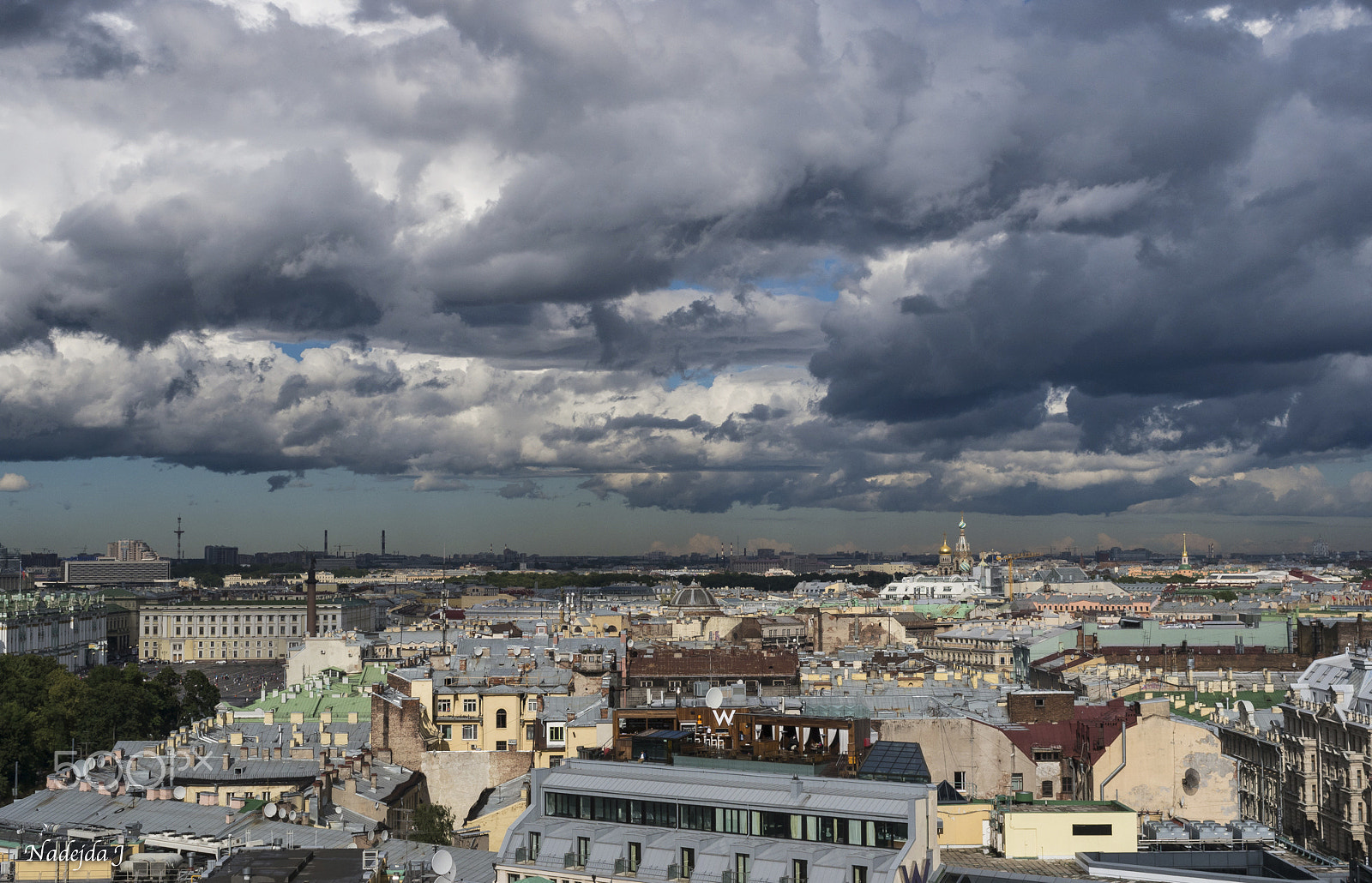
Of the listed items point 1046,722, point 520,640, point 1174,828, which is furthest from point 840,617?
point 1174,828

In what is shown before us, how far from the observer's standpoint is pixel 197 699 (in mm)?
129000

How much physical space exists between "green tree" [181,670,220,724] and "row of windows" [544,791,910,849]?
87.0m

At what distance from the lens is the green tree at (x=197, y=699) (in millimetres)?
124562

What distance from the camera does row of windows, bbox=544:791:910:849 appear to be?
38656mm

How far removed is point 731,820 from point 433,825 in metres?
26.0

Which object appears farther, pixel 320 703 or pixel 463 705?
pixel 320 703

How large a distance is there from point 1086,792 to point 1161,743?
15.6 feet

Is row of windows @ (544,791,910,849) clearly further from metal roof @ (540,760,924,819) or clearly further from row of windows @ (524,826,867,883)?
row of windows @ (524,826,867,883)

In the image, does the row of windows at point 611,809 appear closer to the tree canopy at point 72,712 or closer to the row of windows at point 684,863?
the row of windows at point 684,863

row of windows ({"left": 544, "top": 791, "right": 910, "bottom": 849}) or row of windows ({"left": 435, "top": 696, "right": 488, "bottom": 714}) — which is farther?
row of windows ({"left": 435, "top": 696, "right": 488, "bottom": 714})

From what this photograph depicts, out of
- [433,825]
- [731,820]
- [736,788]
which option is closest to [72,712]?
[433,825]

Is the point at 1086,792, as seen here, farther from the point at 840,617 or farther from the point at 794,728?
the point at 840,617

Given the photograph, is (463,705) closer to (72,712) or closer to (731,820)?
(731,820)

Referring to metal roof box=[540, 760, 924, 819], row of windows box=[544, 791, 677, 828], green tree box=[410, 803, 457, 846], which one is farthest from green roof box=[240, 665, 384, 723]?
metal roof box=[540, 760, 924, 819]
